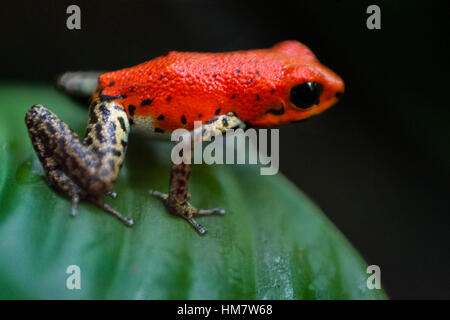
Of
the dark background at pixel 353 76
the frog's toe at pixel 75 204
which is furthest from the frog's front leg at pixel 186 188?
the dark background at pixel 353 76

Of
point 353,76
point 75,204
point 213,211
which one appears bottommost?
point 213,211

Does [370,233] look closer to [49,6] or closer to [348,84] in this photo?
[348,84]

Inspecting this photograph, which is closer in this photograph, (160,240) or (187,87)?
(160,240)

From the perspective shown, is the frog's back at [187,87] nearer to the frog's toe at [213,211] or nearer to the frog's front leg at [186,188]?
the frog's front leg at [186,188]

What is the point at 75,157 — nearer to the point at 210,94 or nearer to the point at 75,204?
the point at 75,204

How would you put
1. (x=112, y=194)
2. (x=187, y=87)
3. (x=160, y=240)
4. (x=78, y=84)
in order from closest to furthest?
1. (x=160, y=240)
2. (x=112, y=194)
3. (x=187, y=87)
4. (x=78, y=84)

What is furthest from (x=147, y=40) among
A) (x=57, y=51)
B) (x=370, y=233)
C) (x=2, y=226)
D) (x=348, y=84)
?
(x=370, y=233)

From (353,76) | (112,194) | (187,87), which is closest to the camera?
(112,194)

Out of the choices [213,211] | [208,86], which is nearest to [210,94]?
[208,86]
